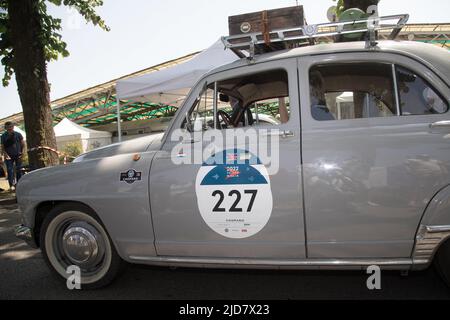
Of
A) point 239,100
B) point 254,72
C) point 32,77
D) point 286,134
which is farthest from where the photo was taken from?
point 32,77

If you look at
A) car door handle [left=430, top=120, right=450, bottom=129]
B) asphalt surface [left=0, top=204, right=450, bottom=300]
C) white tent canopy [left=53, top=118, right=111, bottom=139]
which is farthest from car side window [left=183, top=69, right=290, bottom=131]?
white tent canopy [left=53, top=118, right=111, bottom=139]

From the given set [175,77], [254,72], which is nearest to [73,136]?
[175,77]

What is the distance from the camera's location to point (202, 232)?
268 centimetres

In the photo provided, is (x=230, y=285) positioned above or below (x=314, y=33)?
below

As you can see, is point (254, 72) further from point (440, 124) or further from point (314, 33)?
point (440, 124)

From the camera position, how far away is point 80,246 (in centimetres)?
311

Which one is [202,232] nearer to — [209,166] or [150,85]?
[209,166]

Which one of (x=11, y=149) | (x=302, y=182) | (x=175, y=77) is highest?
(x=175, y=77)

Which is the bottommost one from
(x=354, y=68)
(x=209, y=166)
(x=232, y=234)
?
(x=232, y=234)

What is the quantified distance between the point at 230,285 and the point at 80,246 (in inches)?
53.9

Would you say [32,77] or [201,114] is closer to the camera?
[201,114]

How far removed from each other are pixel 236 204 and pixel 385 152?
1.08 meters
